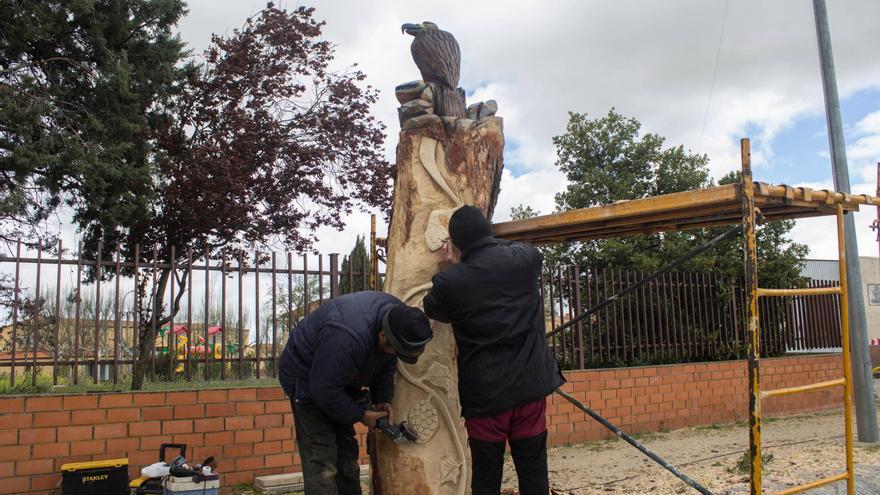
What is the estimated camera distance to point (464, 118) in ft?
12.9

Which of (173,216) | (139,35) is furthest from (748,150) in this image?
(139,35)

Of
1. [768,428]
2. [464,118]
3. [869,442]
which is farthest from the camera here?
[768,428]

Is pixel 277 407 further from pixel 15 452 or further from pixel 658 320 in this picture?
pixel 658 320

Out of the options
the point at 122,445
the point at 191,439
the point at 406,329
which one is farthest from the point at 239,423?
the point at 406,329

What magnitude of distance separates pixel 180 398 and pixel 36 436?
95cm

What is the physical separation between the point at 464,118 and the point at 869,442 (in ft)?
20.5

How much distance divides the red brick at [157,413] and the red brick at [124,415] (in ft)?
0.13

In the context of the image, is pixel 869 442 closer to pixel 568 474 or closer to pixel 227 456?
pixel 568 474

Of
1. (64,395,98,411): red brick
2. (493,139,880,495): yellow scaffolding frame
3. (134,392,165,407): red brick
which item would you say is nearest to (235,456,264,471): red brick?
(134,392,165,407): red brick

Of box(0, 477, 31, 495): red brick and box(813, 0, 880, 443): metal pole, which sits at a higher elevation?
box(813, 0, 880, 443): metal pole

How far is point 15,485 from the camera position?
451 cm

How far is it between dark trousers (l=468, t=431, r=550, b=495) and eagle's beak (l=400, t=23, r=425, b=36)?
2365 millimetres

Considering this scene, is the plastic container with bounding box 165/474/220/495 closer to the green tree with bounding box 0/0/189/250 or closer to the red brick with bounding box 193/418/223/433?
the red brick with bounding box 193/418/223/433

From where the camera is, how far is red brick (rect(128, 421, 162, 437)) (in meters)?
4.89
